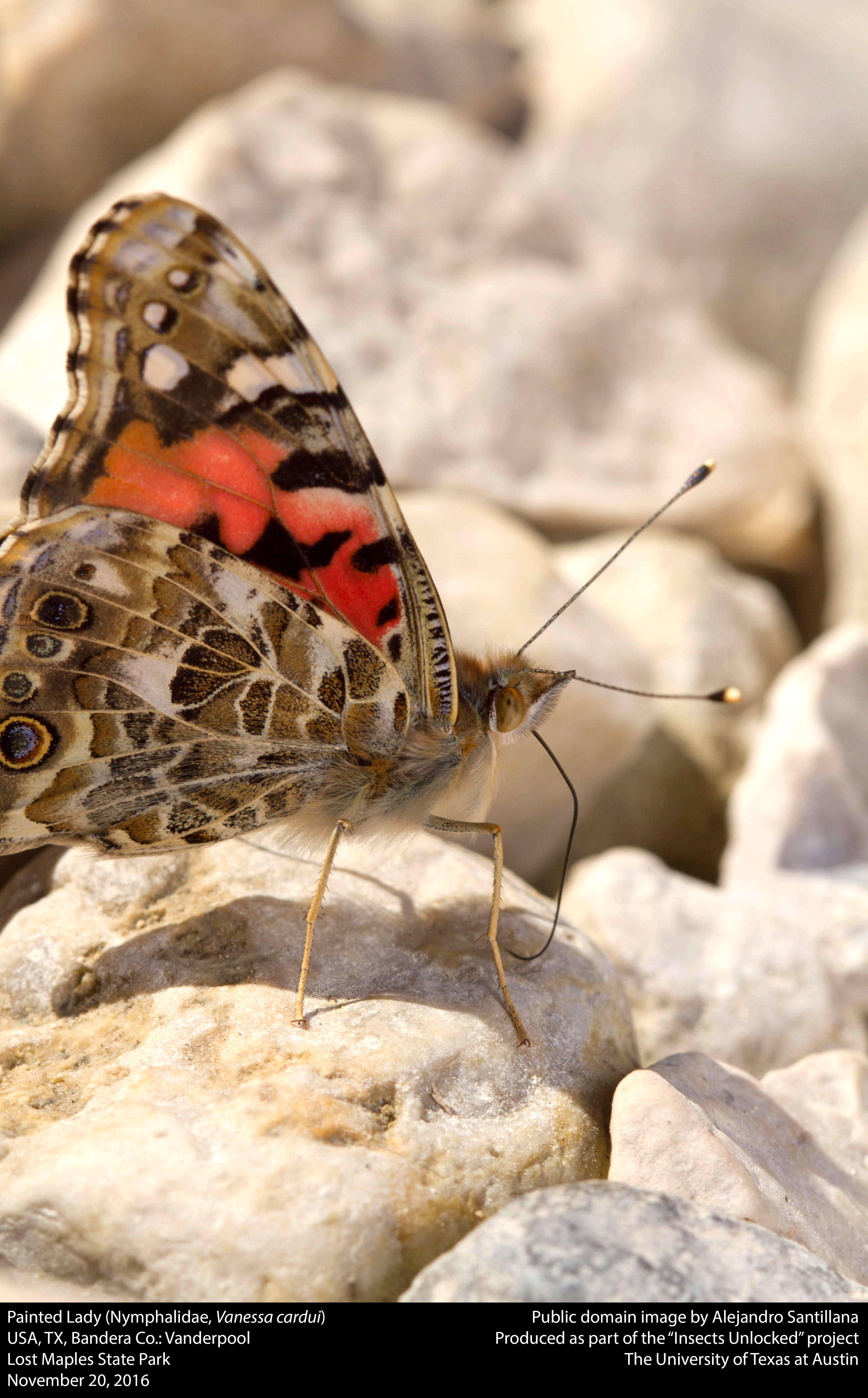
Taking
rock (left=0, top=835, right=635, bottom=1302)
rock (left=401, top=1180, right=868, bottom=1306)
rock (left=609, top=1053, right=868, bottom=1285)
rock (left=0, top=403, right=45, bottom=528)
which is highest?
rock (left=0, top=403, right=45, bottom=528)

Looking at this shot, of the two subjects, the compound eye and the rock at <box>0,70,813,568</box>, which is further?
the rock at <box>0,70,813,568</box>

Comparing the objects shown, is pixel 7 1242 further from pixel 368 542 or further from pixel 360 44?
pixel 360 44

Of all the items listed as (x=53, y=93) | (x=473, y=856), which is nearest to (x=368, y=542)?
(x=473, y=856)

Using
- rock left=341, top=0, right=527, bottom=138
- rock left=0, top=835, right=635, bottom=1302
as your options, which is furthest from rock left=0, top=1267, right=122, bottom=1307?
rock left=341, top=0, right=527, bottom=138

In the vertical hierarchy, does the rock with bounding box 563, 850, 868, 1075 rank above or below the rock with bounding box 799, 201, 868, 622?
below

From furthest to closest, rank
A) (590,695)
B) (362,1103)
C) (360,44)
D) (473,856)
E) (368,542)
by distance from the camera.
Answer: (360,44) → (590,695) → (473,856) → (368,542) → (362,1103)
